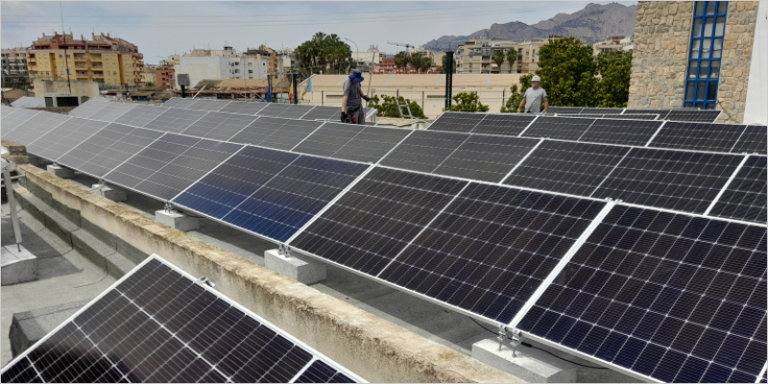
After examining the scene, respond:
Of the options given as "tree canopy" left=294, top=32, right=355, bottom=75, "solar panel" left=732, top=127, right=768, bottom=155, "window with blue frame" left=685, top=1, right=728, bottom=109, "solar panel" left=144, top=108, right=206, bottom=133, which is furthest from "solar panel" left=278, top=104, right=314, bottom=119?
"tree canopy" left=294, top=32, right=355, bottom=75

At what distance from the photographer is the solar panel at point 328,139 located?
1220cm

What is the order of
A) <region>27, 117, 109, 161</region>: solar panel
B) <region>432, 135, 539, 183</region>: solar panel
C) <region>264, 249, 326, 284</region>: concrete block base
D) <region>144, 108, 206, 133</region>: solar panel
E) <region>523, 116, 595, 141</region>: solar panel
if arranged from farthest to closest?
1. <region>144, 108, 206, 133</region>: solar panel
2. <region>27, 117, 109, 161</region>: solar panel
3. <region>523, 116, 595, 141</region>: solar panel
4. <region>432, 135, 539, 183</region>: solar panel
5. <region>264, 249, 326, 284</region>: concrete block base

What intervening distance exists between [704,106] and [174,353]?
28.3 metres

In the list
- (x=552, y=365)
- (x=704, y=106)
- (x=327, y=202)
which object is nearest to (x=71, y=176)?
(x=327, y=202)

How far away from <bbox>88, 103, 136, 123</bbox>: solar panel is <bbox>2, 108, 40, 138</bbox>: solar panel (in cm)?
290

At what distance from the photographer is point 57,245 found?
38.2ft

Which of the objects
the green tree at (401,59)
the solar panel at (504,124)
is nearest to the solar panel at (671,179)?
the solar panel at (504,124)

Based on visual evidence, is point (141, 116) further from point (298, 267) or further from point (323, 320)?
point (323, 320)

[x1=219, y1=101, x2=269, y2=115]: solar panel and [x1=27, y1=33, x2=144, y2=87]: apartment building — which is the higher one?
[x1=27, y1=33, x2=144, y2=87]: apartment building

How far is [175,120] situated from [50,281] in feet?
42.0

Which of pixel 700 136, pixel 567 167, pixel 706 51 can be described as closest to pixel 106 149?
pixel 567 167

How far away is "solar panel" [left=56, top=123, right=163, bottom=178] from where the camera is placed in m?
13.6

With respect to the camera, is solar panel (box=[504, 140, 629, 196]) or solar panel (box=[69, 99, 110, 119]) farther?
solar panel (box=[69, 99, 110, 119])

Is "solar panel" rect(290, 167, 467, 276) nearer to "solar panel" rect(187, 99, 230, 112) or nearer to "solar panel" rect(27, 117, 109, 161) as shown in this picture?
"solar panel" rect(27, 117, 109, 161)
